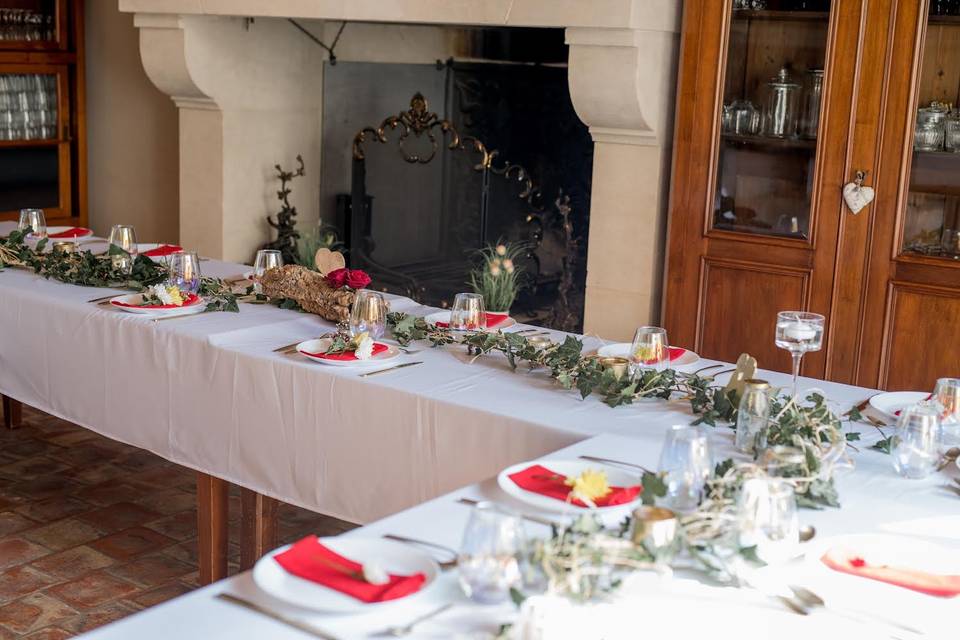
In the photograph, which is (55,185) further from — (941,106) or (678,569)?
(678,569)

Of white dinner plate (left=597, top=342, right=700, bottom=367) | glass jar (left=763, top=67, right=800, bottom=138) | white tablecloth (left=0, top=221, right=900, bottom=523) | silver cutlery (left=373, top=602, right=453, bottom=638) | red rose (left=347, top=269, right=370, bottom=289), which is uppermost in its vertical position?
glass jar (left=763, top=67, right=800, bottom=138)

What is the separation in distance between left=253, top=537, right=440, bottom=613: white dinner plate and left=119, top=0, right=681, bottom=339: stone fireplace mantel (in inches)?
114

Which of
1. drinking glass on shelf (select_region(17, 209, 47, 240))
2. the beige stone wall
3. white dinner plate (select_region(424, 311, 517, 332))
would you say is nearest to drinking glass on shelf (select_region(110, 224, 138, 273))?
drinking glass on shelf (select_region(17, 209, 47, 240))

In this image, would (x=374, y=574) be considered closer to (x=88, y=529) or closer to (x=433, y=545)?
(x=433, y=545)

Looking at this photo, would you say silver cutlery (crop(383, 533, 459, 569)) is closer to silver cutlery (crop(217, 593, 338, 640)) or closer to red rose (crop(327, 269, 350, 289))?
silver cutlery (crop(217, 593, 338, 640))

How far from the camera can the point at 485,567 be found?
1.35m

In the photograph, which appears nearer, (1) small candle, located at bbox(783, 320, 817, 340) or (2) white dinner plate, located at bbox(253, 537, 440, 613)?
(2) white dinner plate, located at bbox(253, 537, 440, 613)

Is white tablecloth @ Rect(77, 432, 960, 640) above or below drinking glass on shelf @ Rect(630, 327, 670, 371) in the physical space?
below

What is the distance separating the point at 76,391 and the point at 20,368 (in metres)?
0.27

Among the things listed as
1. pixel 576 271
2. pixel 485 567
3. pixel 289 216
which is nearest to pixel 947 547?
pixel 485 567

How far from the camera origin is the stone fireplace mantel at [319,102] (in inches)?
164

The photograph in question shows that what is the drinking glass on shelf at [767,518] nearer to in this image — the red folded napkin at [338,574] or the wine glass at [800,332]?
the red folded napkin at [338,574]

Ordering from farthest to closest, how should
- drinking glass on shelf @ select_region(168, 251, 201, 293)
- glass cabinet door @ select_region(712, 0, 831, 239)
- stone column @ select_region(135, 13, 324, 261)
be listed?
stone column @ select_region(135, 13, 324, 261) < glass cabinet door @ select_region(712, 0, 831, 239) < drinking glass on shelf @ select_region(168, 251, 201, 293)

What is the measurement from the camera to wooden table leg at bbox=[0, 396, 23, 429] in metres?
4.45
